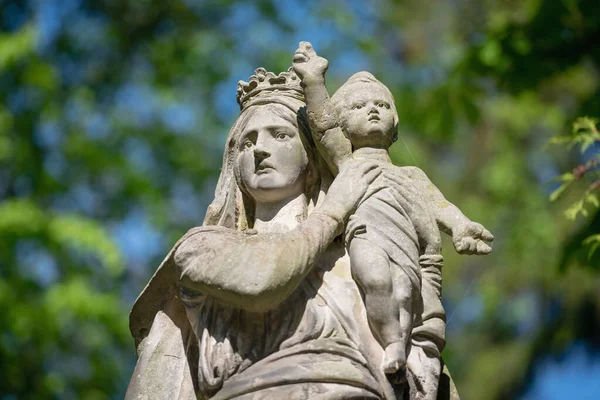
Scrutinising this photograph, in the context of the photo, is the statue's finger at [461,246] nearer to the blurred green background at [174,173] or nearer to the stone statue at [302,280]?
the stone statue at [302,280]

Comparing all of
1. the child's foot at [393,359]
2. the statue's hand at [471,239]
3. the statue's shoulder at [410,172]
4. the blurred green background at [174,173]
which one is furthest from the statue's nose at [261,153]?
the blurred green background at [174,173]

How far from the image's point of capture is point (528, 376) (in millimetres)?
14312

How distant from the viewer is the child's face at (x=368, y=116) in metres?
4.87

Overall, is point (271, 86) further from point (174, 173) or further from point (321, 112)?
point (174, 173)

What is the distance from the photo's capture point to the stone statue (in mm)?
4414

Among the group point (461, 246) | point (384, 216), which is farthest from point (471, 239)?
point (384, 216)

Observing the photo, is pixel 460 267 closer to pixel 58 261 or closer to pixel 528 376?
pixel 528 376

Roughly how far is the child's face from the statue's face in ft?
0.82

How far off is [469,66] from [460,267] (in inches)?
251

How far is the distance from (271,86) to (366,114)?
0.55m

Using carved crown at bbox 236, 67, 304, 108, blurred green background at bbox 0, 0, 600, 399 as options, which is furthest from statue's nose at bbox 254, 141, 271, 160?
blurred green background at bbox 0, 0, 600, 399

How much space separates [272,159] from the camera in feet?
16.3

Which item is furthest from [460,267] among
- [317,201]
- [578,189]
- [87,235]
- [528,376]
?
[317,201]

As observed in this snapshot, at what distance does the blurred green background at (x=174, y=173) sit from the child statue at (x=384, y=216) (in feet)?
20.0
